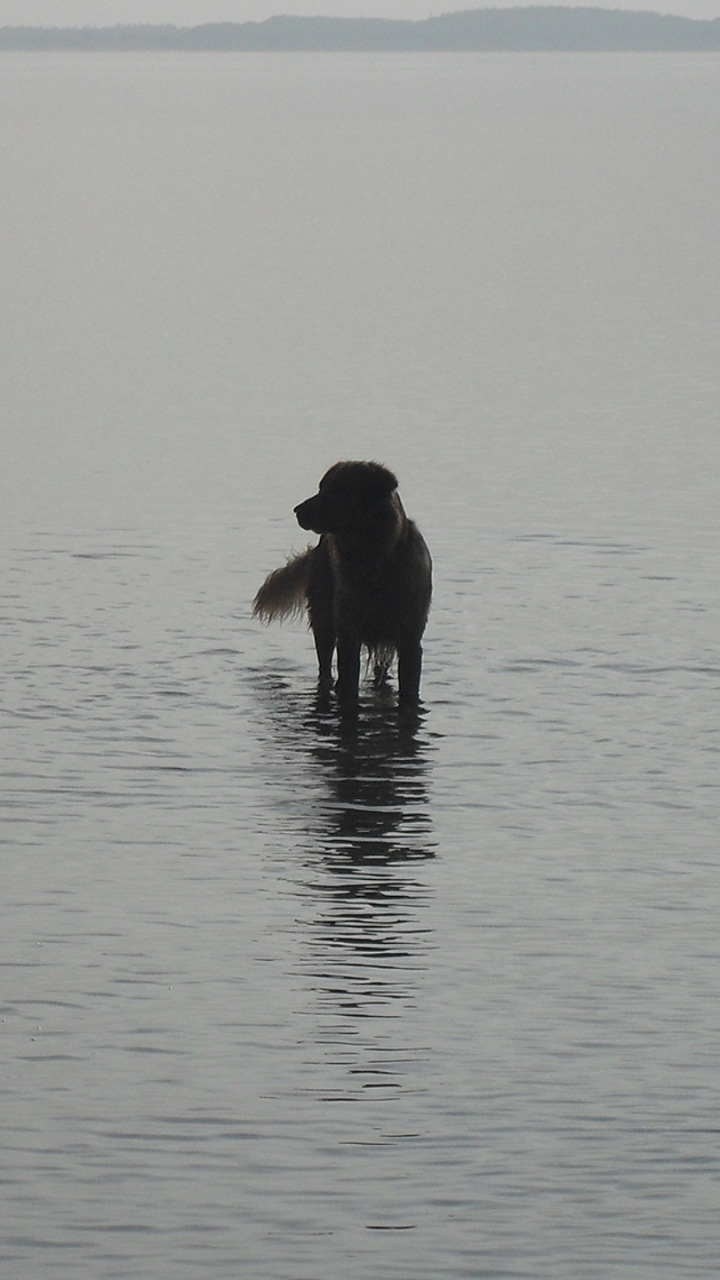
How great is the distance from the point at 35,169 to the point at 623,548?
51.9 meters

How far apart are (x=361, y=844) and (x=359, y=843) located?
0.01 m

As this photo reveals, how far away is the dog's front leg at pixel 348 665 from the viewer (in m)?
12.2

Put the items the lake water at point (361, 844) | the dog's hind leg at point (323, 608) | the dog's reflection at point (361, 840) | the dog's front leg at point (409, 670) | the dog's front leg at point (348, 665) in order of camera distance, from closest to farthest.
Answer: the lake water at point (361, 844)
the dog's reflection at point (361, 840)
the dog's front leg at point (409, 670)
the dog's front leg at point (348, 665)
the dog's hind leg at point (323, 608)

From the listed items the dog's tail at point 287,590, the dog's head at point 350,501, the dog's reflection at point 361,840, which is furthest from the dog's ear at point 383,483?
the dog's reflection at point 361,840

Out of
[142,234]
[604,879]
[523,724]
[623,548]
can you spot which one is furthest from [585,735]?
[142,234]

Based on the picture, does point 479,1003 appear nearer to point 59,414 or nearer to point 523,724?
point 523,724

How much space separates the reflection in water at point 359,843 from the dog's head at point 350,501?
806 mm

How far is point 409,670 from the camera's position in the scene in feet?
39.8

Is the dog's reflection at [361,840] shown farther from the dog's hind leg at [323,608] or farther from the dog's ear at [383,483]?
the dog's ear at [383,483]

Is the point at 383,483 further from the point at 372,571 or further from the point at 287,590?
the point at 287,590

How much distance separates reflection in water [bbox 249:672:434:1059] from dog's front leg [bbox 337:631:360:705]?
3.4 inches

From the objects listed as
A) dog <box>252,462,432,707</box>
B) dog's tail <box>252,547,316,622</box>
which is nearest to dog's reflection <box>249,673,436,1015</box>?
dog <box>252,462,432,707</box>

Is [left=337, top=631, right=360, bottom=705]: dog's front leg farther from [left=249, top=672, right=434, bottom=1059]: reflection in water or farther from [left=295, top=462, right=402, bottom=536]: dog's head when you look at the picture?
[left=295, top=462, right=402, bottom=536]: dog's head

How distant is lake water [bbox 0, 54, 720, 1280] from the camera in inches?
255
